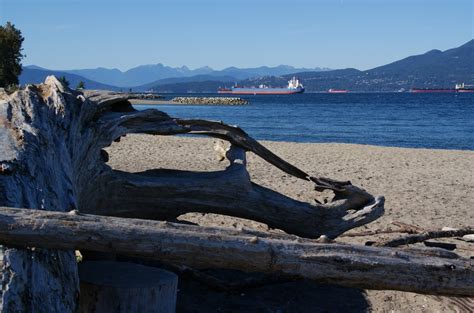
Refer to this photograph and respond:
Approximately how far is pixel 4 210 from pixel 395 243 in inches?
151

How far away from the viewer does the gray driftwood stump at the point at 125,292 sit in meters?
3.59

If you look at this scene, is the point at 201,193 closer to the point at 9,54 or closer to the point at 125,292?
the point at 125,292

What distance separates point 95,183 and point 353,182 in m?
7.64

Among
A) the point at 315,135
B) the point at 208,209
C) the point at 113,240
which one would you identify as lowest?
the point at 315,135

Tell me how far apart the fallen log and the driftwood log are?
0.24 m

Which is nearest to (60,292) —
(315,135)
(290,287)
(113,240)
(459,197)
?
(113,240)

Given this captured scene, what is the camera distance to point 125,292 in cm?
358

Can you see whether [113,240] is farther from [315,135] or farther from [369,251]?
[315,135]

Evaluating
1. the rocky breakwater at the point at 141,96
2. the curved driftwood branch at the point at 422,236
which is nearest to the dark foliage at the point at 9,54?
the rocky breakwater at the point at 141,96

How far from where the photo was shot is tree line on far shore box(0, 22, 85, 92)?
37.0 m

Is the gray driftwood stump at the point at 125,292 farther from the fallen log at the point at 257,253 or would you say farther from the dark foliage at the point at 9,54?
the dark foliage at the point at 9,54

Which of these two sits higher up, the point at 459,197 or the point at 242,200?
the point at 242,200

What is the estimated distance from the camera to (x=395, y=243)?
573 centimetres

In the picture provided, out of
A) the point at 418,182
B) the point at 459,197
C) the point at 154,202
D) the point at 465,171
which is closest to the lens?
the point at 154,202
